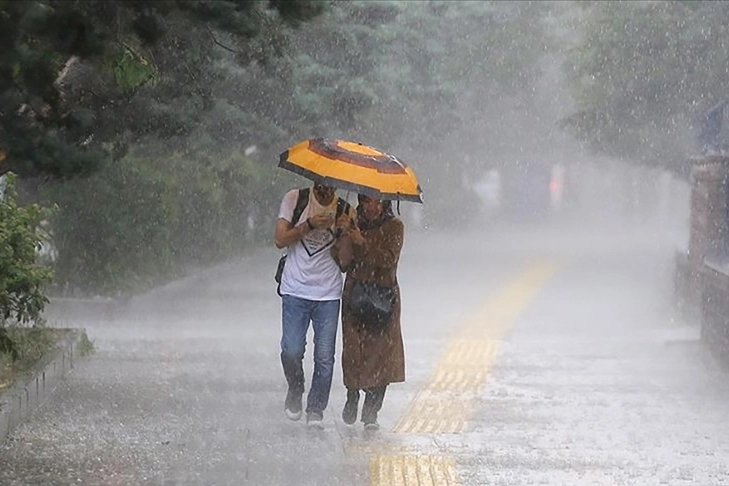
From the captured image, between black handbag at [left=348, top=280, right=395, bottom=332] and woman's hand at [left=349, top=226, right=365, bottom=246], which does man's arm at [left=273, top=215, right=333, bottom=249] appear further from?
black handbag at [left=348, top=280, right=395, bottom=332]

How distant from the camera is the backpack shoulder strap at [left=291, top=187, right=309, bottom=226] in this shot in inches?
359

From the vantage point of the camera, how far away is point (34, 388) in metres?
→ 9.95

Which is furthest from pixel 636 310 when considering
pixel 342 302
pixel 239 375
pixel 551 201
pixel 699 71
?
pixel 551 201

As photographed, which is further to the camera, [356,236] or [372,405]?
[372,405]

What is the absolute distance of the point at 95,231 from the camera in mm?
18469

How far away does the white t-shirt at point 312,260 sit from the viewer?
30.0ft

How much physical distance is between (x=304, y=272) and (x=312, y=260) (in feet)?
0.29

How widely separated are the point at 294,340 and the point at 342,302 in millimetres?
376

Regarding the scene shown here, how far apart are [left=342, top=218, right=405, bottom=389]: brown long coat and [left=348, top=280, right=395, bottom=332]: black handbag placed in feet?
0.11

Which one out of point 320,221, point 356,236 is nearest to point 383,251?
point 356,236

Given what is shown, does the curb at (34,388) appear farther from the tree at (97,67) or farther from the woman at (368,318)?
the woman at (368,318)

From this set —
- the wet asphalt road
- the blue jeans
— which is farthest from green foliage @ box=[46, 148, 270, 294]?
the blue jeans

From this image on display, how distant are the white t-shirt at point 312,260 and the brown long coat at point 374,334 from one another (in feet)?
0.49

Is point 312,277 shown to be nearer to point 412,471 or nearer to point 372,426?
point 372,426
